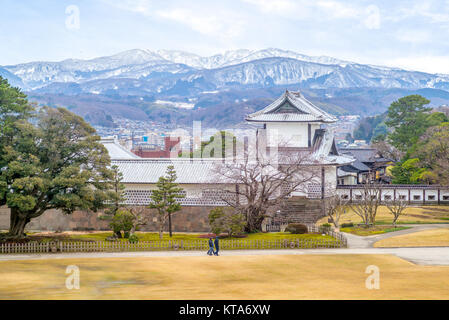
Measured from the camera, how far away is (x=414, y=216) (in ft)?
168

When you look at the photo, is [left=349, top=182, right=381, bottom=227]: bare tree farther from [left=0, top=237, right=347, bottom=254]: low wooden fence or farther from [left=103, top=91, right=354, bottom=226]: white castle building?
[left=0, top=237, right=347, bottom=254]: low wooden fence

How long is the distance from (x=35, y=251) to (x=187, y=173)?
15.2 metres

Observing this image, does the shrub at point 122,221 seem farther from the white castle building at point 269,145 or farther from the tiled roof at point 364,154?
the tiled roof at point 364,154

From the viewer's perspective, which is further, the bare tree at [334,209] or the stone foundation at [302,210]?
the stone foundation at [302,210]

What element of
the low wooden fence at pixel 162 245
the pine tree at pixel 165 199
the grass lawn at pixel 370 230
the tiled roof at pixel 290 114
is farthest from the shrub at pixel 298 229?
the tiled roof at pixel 290 114

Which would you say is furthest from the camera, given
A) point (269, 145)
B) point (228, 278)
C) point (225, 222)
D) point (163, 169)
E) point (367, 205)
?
point (269, 145)

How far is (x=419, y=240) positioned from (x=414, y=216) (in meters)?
12.6

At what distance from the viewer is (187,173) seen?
154 ft

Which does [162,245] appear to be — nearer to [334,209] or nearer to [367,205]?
[334,209]

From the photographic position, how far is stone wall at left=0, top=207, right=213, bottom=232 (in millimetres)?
44844

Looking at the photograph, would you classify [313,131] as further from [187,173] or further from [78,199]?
[78,199]

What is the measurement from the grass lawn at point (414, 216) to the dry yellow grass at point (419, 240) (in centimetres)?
671

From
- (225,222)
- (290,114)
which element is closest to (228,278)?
(225,222)

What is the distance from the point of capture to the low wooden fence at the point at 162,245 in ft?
118
